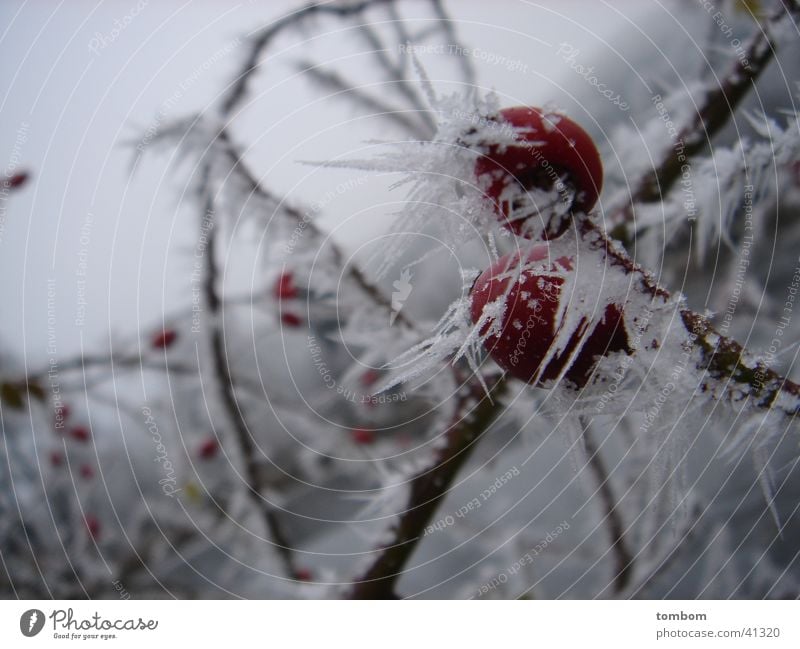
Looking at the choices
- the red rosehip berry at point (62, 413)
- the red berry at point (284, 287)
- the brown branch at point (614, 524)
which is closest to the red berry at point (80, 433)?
the red rosehip berry at point (62, 413)

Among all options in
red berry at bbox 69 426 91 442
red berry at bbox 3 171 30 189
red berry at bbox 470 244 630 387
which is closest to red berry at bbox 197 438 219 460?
red berry at bbox 69 426 91 442

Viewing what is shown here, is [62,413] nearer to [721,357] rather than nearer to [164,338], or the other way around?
[164,338]

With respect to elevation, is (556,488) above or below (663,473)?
below

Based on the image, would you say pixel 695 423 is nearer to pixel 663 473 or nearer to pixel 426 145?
pixel 663 473

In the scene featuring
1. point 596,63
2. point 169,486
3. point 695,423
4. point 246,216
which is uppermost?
point 596,63

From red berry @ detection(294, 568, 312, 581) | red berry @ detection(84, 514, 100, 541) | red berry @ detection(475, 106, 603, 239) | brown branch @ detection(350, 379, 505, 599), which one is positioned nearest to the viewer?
red berry @ detection(475, 106, 603, 239)

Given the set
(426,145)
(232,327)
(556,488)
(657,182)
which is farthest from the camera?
(556,488)

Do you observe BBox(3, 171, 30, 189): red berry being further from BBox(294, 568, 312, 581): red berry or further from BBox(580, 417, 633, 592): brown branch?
BBox(580, 417, 633, 592): brown branch
